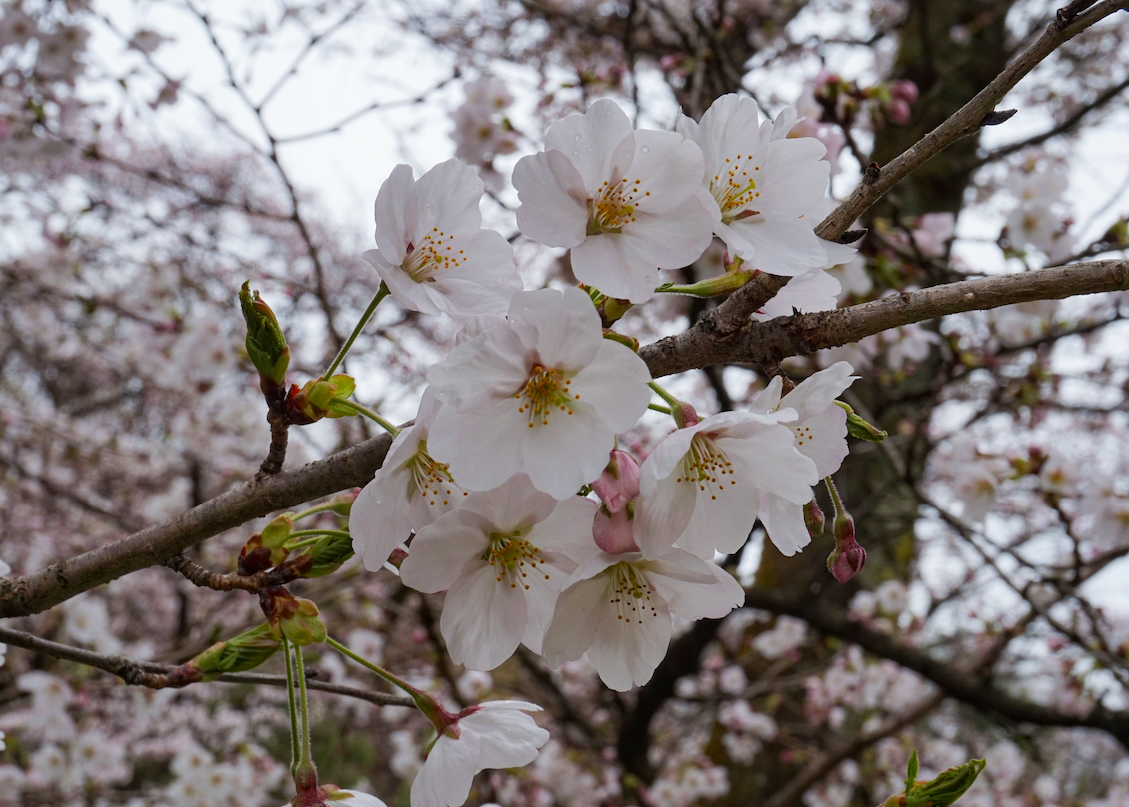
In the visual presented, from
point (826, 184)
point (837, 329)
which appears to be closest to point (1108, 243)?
point (826, 184)

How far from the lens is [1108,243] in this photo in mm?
2322

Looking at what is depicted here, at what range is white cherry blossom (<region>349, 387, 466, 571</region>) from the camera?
0.76 metres

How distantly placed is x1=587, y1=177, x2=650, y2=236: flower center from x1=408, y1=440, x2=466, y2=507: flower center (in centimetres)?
31

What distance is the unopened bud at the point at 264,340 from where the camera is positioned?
0.79 metres

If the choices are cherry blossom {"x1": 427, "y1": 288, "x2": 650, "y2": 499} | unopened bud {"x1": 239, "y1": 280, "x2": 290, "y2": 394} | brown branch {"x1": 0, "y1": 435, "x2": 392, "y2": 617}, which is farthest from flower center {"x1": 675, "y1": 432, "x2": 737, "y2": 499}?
unopened bud {"x1": 239, "y1": 280, "x2": 290, "y2": 394}

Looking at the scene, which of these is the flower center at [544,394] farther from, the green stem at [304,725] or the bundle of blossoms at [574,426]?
the green stem at [304,725]

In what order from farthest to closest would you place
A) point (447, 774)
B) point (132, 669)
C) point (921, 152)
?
point (132, 669)
point (447, 774)
point (921, 152)

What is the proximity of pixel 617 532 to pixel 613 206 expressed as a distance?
35cm

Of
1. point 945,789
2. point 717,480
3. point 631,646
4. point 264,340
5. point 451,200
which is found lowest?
point 945,789

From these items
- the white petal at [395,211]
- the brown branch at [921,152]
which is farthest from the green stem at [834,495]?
the white petal at [395,211]

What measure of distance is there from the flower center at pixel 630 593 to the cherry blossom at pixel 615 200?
0.31m

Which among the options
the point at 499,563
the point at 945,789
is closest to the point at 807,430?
the point at 499,563

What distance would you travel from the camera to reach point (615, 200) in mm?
825

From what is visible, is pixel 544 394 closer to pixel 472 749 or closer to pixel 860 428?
pixel 860 428
